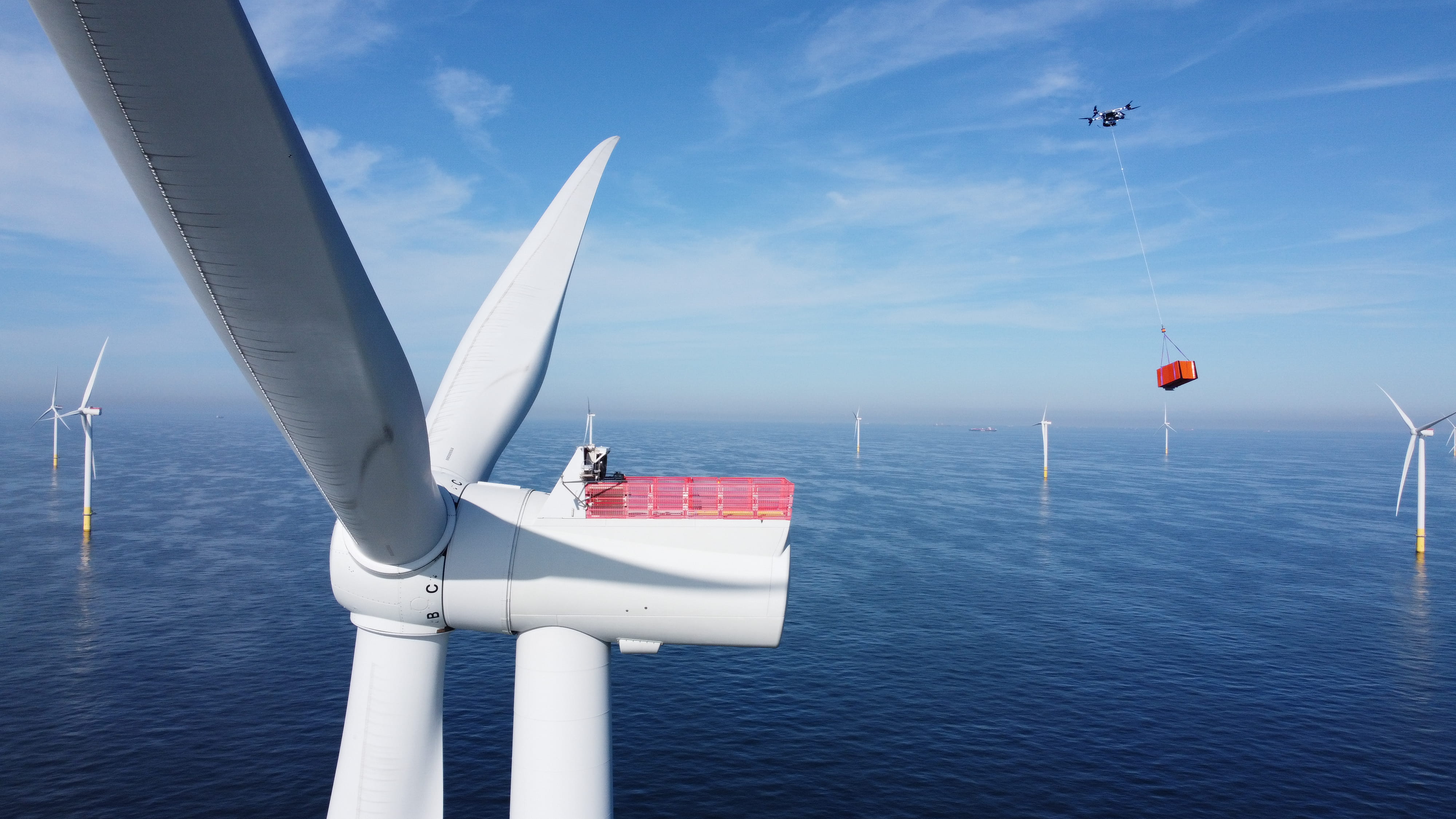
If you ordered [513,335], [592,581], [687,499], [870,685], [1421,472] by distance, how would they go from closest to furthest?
[592,581], [687,499], [513,335], [870,685], [1421,472]

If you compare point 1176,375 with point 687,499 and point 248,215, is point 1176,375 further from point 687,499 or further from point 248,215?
point 248,215

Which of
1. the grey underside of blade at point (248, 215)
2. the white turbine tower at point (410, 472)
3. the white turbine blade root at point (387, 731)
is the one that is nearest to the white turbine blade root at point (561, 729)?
the white turbine tower at point (410, 472)

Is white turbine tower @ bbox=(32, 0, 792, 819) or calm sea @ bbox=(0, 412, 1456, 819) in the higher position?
white turbine tower @ bbox=(32, 0, 792, 819)

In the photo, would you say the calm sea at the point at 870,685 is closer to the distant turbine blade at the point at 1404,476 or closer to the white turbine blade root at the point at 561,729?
the distant turbine blade at the point at 1404,476

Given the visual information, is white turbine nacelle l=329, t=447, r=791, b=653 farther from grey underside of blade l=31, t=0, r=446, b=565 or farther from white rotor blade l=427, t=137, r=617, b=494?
grey underside of blade l=31, t=0, r=446, b=565

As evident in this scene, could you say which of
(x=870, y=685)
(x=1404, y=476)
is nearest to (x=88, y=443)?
(x=870, y=685)

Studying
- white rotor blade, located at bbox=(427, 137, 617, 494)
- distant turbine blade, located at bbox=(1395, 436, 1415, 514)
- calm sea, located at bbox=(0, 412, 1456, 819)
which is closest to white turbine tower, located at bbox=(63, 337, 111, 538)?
calm sea, located at bbox=(0, 412, 1456, 819)
